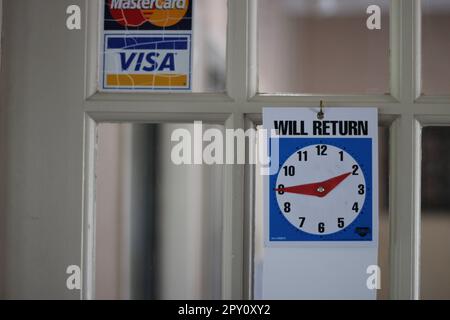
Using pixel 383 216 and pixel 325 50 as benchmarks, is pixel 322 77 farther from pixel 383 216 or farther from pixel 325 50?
pixel 383 216

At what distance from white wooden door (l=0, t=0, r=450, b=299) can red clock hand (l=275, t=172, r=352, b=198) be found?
75 millimetres

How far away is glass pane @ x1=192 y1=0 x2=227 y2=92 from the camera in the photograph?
3.43 ft

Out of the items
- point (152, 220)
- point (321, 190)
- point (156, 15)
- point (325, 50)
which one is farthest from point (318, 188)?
point (152, 220)

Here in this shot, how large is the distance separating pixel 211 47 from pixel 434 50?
1.30 ft

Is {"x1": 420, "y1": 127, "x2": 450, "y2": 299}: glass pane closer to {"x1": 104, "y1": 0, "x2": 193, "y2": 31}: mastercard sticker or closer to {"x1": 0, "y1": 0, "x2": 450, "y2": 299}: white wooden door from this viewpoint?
{"x1": 0, "y1": 0, "x2": 450, "y2": 299}: white wooden door

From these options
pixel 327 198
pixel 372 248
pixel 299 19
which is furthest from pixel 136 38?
pixel 372 248

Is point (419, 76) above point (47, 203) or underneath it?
above

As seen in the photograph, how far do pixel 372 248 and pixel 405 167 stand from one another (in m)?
0.15

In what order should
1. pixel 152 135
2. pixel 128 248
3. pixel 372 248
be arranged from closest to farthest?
pixel 372 248
pixel 152 135
pixel 128 248

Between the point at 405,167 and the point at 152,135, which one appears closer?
the point at 405,167

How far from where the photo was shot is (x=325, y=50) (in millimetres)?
1078

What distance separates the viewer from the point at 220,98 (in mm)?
1025

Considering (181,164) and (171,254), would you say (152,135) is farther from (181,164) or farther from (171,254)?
(171,254)
